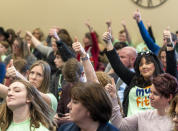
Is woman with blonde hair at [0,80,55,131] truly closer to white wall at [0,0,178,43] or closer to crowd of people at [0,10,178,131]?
crowd of people at [0,10,178,131]

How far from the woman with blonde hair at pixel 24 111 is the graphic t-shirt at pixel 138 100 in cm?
88

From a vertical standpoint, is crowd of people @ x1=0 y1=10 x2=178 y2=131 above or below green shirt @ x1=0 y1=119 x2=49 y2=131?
above

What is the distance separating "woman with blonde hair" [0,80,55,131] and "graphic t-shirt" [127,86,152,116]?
88cm

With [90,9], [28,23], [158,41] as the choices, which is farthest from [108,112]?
[28,23]

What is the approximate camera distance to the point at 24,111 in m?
2.98

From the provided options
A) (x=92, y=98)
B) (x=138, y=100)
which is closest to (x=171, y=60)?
(x=138, y=100)

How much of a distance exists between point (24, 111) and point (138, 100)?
44.1 inches

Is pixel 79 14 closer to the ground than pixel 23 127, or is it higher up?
higher up

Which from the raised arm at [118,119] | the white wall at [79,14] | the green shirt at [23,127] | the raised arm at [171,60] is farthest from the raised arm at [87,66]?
the white wall at [79,14]

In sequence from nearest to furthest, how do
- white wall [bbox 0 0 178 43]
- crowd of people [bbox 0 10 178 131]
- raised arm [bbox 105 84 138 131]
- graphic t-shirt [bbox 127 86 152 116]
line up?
crowd of people [bbox 0 10 178 131] < raised arm [bbox 105 84 138 131] < graphic t-shirt [bbox 127 86 152 116] < white wall [bbox 0 0 178 43]

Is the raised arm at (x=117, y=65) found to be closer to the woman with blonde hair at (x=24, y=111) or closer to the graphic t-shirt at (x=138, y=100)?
the graphic t-shirt at (x=138, y=100)

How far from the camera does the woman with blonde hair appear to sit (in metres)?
2.94

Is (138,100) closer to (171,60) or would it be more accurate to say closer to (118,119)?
(171,60)

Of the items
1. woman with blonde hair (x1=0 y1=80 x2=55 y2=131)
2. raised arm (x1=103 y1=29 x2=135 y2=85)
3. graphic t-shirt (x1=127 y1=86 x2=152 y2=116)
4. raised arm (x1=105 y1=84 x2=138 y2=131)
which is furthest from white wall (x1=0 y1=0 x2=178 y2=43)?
woman with blonde hair (x1=0 y1=80 x2=55 y2=131)
